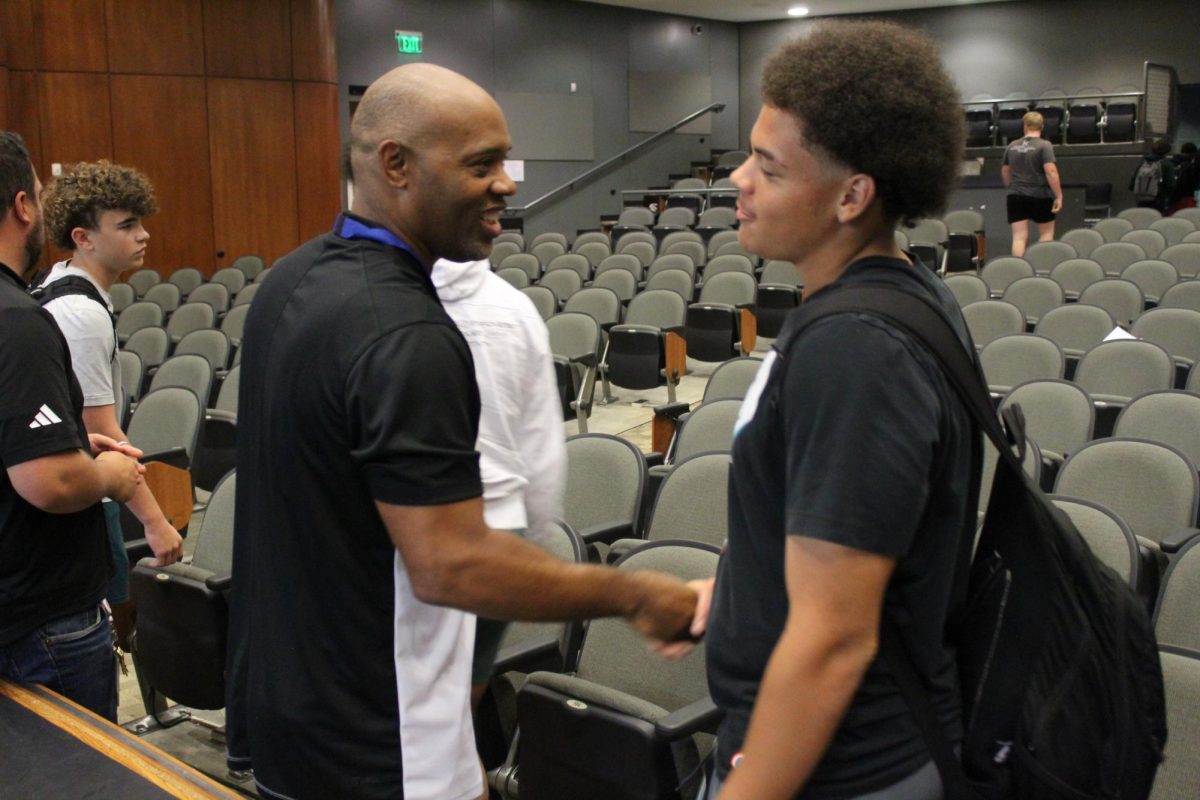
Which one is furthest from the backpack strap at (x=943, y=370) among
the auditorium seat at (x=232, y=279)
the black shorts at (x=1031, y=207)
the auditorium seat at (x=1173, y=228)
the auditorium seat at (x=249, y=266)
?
the black shorts at (x=1031, y=207)

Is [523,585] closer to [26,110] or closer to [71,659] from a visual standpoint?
[71,659]

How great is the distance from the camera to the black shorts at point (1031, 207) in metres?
10.5

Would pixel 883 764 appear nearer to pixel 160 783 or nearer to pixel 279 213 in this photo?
pixel 160 783

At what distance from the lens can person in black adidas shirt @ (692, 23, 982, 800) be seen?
1.05 meters

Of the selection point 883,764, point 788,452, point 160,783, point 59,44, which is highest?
point 59,44

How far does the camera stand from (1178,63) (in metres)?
17.4

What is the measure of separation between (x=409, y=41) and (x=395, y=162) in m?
14.9

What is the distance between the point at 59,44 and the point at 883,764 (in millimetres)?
11999

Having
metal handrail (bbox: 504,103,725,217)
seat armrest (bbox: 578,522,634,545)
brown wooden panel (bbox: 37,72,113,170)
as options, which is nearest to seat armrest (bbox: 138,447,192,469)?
seat armrest (bbox: 578,522,634,545)

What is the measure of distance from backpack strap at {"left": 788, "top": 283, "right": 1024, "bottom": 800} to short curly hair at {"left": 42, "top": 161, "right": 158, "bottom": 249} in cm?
225

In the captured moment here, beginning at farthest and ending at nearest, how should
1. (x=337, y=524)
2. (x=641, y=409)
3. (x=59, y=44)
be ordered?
(x=59, y=44) < (x=641, y=409) < (x=337, y=524)

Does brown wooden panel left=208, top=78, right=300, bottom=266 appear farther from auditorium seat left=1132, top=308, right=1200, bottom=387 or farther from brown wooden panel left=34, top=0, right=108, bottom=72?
auditorium seat left=1132, top=308, right=1200, bottom=387

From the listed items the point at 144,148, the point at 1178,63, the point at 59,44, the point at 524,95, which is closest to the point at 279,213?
the point at 144,148

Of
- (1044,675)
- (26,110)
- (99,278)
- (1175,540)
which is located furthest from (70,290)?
(26,110)
